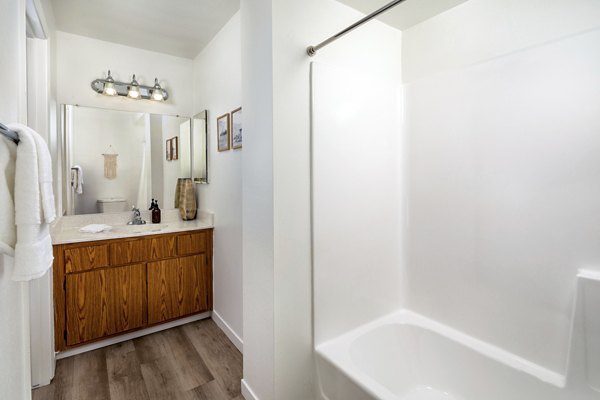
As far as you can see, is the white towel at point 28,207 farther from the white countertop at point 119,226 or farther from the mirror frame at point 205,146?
the mirror frame at point 205,146

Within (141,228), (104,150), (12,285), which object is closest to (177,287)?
(141,228)

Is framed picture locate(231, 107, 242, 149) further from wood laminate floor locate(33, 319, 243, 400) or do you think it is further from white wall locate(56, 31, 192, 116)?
wood laminate floor locate(33, 319, 243, 400)

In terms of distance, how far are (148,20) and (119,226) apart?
1.81 m

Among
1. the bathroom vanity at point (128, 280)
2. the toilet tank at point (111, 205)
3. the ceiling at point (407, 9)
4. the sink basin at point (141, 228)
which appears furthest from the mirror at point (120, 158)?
the ceiling at point (407, 9)

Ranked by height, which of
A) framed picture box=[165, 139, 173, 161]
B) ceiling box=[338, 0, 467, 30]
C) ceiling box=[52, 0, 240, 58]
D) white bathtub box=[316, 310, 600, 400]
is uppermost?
ceiling box=[52, 0, 240, 58]

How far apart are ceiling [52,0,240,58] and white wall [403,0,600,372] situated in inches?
59.9

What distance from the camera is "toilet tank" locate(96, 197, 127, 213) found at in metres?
2.74

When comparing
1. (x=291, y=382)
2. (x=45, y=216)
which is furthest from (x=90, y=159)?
(x=291, y=382)

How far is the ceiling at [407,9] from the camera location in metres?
1.68

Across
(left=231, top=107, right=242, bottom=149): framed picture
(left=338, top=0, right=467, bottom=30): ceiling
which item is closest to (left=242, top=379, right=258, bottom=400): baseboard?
(left=231, top=107, right=242, bottom=149): framed picture

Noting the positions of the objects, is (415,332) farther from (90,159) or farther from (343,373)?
(90,159)

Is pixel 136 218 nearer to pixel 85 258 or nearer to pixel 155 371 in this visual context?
pixel 85 258

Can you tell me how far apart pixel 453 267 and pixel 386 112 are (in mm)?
1055

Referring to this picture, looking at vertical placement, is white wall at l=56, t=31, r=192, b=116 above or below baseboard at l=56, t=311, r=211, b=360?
above
